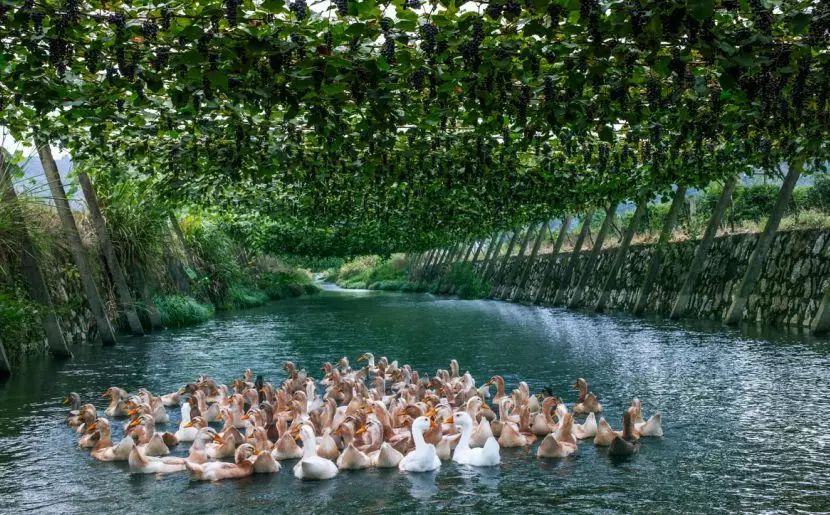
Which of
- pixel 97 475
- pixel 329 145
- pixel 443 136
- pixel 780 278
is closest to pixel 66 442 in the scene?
pixel 97 475

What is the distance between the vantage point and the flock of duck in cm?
956

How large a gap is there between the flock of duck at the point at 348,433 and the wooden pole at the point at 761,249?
13.9 meters

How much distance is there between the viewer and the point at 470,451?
9.81 metres

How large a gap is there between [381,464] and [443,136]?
736 cm

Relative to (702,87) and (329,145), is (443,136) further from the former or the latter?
(702,87)

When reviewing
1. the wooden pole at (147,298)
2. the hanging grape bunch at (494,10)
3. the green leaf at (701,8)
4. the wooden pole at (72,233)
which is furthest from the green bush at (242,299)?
the green leaf at (701,8)

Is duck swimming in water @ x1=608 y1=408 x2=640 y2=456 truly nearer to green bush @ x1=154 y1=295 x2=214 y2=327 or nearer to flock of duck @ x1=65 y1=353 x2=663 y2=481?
flock of duck @ x1=65 y1=353 x2=663 y2=481

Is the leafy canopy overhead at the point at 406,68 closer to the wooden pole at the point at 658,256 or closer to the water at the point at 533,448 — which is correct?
the water at the point at 533,448

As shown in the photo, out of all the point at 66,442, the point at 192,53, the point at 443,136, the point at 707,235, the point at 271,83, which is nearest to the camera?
the point at 192,53

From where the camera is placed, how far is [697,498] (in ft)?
26.4

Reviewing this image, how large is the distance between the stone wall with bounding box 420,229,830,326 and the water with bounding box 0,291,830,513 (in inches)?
106

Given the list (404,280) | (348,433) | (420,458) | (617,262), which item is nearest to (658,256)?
(617,262)

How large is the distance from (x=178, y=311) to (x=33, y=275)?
12526 millimetres

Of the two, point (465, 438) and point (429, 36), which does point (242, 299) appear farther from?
point (429, 36)
